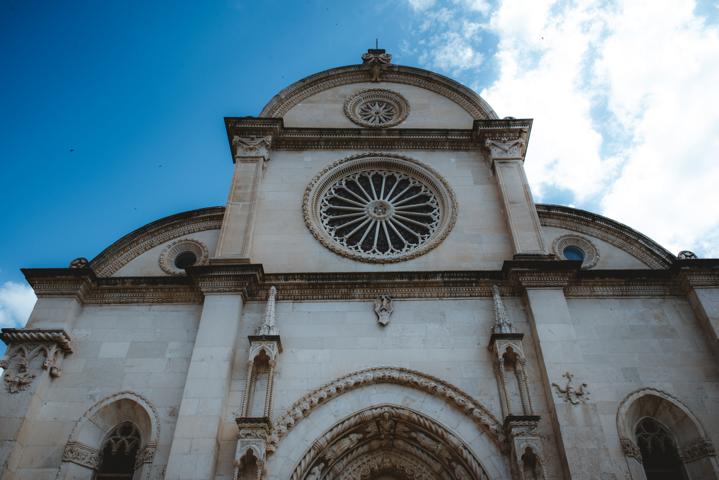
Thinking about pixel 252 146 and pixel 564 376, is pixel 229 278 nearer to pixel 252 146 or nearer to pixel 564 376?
pixel 252 146

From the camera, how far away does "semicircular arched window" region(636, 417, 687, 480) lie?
11.4 meters

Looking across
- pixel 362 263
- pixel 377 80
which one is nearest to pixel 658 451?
pixel 362 263

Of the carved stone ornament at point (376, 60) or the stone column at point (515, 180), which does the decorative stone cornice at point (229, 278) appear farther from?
the carved stone ornament at point (376, 60)

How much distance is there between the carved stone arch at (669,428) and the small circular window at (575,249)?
13.4 feet

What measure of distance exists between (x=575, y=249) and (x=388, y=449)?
7.43 m

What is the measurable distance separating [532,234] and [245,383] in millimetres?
7695

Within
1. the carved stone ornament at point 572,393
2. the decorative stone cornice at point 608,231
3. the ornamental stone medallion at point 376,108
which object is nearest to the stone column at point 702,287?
the decorative stone cornice at point 608,231

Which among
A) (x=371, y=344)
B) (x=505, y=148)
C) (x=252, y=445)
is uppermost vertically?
(x=505, y=148)

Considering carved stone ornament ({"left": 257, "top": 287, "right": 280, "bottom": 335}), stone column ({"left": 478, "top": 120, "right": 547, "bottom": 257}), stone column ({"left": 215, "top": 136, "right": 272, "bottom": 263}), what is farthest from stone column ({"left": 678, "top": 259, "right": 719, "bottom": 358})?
stone column ({"left": 215, "top": 136, "right": 272, "bottom": 263})

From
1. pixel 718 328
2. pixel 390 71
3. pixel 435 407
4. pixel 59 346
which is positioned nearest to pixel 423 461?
pixel 435 407

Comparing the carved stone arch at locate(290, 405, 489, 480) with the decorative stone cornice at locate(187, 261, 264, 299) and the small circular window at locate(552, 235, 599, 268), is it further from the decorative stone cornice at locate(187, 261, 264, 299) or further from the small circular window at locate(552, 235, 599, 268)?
the small circular window at locate(552, 235, 599, 268)

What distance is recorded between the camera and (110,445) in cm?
1195

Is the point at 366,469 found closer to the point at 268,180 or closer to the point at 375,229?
the point at 375,229

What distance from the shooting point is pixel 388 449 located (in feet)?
38.6
